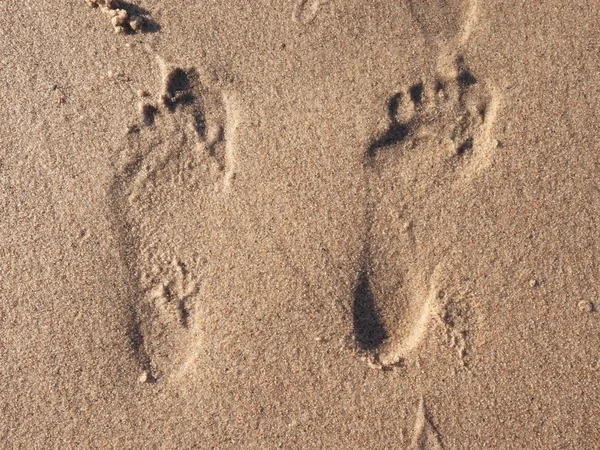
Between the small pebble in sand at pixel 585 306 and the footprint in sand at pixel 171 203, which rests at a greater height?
the footprint in sand at pixel 171 203

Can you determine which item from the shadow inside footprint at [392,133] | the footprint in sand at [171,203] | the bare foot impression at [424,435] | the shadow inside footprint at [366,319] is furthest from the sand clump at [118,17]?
the bare foot impression at [424,435]

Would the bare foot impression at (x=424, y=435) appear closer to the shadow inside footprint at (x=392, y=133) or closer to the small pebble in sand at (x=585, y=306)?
the small pebble in sand at (x=585, y=306)

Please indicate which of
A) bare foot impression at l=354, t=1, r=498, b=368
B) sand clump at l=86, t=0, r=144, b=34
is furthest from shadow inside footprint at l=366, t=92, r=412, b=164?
sand clump at l=86, t=0, r=144, b=34

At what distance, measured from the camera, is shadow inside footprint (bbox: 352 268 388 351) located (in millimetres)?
1715

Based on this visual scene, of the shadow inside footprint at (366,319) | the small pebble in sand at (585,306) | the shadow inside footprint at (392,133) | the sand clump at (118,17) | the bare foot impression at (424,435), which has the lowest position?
the bare foot impression at (424,435)

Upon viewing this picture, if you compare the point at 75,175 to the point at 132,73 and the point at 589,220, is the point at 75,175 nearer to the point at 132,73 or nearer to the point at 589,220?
the point at 132,73

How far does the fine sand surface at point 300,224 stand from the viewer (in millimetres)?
1692

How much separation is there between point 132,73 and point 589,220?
4.99ft

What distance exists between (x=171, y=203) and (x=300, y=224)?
0.42 metres

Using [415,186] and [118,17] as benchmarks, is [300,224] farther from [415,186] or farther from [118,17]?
[118,17]

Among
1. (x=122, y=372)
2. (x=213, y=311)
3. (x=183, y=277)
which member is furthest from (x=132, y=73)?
(x=122, y=372)

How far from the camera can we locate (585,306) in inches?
67.2

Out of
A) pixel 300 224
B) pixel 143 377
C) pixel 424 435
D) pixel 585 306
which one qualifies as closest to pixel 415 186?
pixel 300 224

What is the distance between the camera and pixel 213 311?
1.73 m
